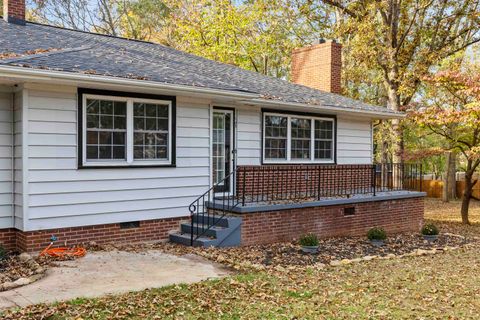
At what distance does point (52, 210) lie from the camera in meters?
8.05

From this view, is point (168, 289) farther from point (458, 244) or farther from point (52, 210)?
point (458, 244)

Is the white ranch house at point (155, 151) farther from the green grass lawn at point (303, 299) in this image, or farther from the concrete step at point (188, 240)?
the green grass lawn at point (303, 299)

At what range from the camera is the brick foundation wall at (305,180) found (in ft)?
36.0

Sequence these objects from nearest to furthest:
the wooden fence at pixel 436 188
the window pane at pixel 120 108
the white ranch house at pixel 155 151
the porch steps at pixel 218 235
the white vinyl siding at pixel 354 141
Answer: the white ranch house at pixel 155 151, the window pane at pixel 120 108, the porch steps at pixel 218 235, the white vinyl siding at pixel 354 141, the wooden fence at pixel 436 188

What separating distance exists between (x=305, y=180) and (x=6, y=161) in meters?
7.07

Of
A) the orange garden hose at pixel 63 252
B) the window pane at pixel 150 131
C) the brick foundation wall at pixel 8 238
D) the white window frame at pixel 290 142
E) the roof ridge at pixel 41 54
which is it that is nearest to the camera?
the roof ridge at pixel 41 54

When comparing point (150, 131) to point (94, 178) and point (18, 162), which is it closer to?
point (94, 178)

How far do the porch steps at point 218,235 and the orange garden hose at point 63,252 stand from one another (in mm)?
1916

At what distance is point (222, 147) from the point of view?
11055 mm

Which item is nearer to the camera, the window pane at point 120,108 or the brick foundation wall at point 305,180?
the window pane at point 120,108

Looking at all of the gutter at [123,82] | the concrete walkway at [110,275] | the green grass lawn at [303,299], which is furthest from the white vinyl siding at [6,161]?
the green grass lawn at [303,299]

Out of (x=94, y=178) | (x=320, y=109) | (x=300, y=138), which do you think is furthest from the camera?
(x=300, y=138)

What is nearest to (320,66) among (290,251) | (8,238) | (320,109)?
(320,109)

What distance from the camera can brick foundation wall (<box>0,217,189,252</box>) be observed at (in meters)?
7.89
